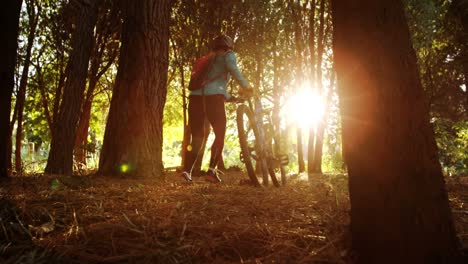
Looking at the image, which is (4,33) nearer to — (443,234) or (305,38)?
(443,234)

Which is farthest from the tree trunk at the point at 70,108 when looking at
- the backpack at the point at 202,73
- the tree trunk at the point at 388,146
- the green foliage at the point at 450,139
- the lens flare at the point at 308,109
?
the green foliage at the point at 450,139

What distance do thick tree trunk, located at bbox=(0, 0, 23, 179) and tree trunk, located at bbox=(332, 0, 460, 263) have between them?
3834mm

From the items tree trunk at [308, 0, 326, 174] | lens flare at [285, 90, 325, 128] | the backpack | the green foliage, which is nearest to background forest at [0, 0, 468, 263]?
the backpack

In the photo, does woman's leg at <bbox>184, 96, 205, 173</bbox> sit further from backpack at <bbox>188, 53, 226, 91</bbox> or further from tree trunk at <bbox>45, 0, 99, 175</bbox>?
tree trunk at <bbox>45, 0, 99, 175</bbox>

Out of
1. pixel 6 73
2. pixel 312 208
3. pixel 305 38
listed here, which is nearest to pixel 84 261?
pixel 312 208

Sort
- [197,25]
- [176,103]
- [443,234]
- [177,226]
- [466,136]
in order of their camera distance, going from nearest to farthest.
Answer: [443,234]
[177,226]
[197,25]
[466,136]
[176,103]

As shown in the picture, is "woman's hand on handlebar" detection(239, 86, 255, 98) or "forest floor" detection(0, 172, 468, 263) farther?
"woman's hand on handlebar" detection(239, 86, 255, 98)

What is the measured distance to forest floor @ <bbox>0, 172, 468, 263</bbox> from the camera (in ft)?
5.40

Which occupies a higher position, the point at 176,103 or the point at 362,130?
the point at 176,103

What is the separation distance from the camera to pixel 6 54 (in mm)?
3750

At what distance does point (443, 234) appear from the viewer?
142cm

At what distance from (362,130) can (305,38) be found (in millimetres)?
12262

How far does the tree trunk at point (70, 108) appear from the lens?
705 cm

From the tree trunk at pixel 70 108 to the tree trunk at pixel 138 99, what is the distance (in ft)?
8.19
